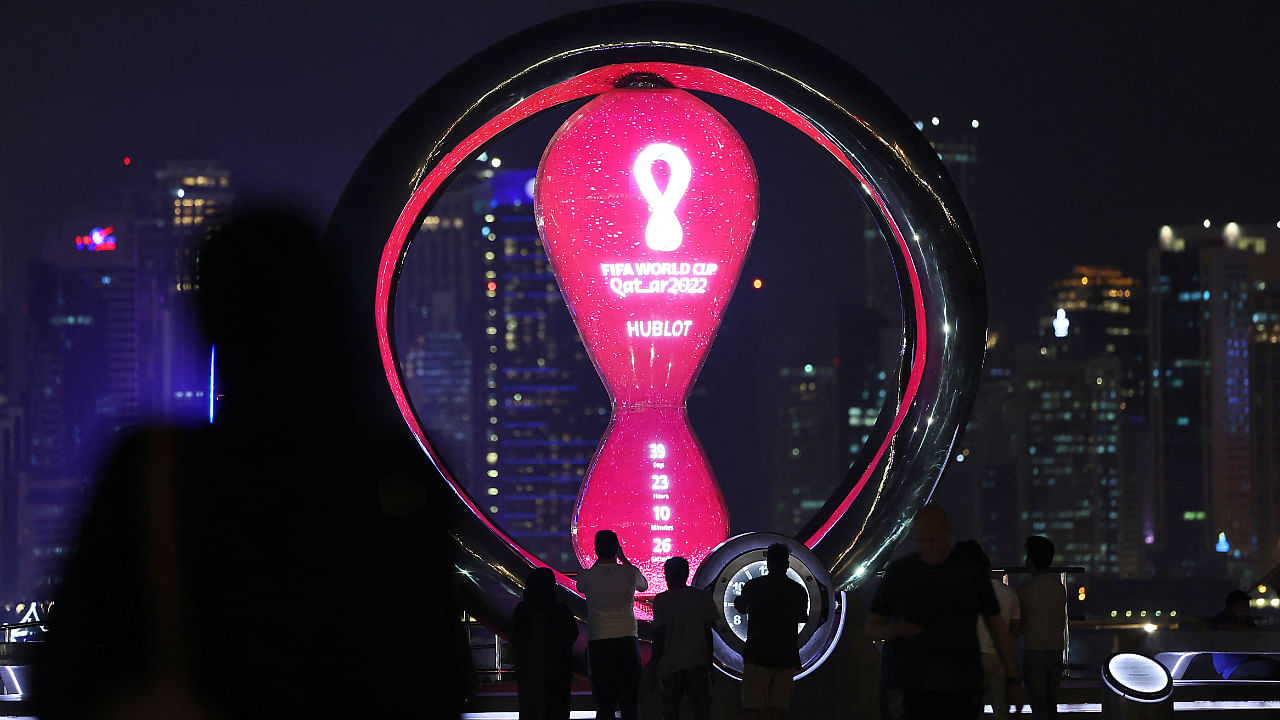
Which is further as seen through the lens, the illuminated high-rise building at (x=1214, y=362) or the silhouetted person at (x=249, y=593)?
the illuminated high-rise building at (x=1214, y=362)

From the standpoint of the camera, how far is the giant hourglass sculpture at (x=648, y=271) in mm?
9289

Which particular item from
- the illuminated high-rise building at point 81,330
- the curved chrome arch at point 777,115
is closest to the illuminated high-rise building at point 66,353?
the illuminated high-rise building at point 81,330

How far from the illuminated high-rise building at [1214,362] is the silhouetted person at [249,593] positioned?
91.2 meters

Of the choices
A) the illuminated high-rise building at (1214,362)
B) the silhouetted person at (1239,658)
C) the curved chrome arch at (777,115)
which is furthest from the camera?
the illuminated high-rise building at (1214,362)

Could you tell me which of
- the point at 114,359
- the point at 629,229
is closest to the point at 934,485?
the point at 629,229

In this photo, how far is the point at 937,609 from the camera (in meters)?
5.31

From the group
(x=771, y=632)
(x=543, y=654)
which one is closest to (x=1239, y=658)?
(x=771, y=632)

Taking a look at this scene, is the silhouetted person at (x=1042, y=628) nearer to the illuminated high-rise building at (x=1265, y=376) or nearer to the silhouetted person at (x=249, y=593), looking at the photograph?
the silhouetted person at (x=249, y=593)

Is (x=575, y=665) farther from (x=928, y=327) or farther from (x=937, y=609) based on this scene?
(x=937, y=609)

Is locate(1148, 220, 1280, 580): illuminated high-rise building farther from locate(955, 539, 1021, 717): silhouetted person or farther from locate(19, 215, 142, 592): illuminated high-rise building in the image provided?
locate(955, 539, 1021, 717): silhouetted person

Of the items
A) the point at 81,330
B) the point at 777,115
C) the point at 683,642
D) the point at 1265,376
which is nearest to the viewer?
the point at 683,642

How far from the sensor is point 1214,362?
97.3 metres

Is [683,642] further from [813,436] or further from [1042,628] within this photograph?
[813,436]

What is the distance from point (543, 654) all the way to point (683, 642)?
A: 0.64 m
